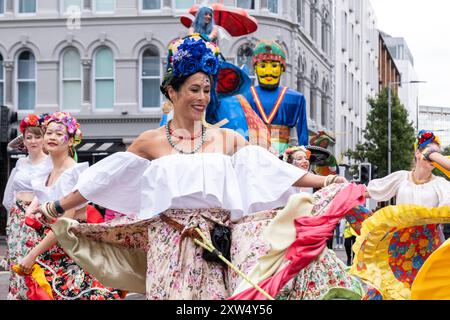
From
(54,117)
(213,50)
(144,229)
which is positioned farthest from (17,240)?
(213,50)

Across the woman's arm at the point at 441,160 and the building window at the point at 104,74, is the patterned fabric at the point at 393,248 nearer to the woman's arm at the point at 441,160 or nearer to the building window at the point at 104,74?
the woman's arm at the point at 441,160

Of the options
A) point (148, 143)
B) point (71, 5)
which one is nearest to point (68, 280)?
point (148, 143)

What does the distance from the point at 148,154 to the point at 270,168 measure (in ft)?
2.35

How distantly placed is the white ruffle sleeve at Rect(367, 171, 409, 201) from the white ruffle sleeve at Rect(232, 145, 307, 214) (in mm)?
4202

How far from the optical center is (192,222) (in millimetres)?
4777

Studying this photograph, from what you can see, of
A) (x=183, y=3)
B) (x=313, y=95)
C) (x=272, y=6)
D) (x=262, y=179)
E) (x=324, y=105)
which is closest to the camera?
(x=262, y=179)

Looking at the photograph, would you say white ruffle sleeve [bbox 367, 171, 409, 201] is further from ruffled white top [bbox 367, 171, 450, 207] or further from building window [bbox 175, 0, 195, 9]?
building window [bbox 175, 0, 195, 9]

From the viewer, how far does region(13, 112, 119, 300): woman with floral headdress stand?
6.36 metres

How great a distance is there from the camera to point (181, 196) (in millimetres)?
4766

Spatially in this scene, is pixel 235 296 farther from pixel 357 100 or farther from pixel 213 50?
pixel 357 100

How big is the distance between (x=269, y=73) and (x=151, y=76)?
2174 centimetres

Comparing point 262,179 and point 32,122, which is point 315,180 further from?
point 32,122

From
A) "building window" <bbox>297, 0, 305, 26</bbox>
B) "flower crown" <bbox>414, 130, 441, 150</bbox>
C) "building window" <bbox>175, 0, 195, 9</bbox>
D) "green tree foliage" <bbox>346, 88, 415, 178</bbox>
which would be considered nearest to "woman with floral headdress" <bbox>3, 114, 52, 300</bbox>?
"flower crown" <bbox>414, 130, 441, 150</bbox>

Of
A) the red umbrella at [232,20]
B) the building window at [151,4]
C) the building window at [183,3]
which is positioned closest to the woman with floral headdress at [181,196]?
the red umbrella at [232,20]
